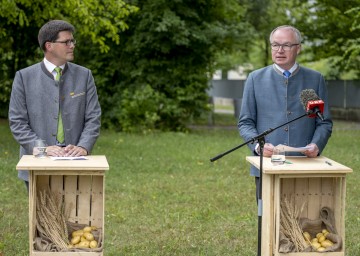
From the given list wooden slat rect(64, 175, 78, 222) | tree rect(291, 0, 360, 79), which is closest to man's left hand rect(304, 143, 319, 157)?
wooden slat rect(64, 175, 78, 222)

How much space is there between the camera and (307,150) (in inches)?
251

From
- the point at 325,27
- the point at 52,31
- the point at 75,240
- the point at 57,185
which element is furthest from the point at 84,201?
the point at 325,27

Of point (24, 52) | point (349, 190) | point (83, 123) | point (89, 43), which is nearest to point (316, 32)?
point (89, 43)

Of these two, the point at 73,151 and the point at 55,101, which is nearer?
the point at 73,151

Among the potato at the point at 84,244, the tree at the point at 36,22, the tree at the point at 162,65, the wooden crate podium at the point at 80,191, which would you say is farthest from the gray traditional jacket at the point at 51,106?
the tree at the point at 162,65

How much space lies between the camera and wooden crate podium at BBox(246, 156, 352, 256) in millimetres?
5938

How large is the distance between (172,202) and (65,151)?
214 inches

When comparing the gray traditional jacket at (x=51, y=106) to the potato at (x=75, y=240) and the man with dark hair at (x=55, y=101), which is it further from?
the potato at (x=75, y=240)

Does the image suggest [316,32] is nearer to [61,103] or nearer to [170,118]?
[170,118]

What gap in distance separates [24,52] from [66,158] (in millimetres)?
17295

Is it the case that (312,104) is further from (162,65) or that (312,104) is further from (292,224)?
(162,65)

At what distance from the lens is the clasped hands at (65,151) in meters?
6.26

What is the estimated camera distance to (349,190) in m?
12.7

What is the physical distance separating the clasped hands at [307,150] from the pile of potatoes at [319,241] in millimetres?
589
